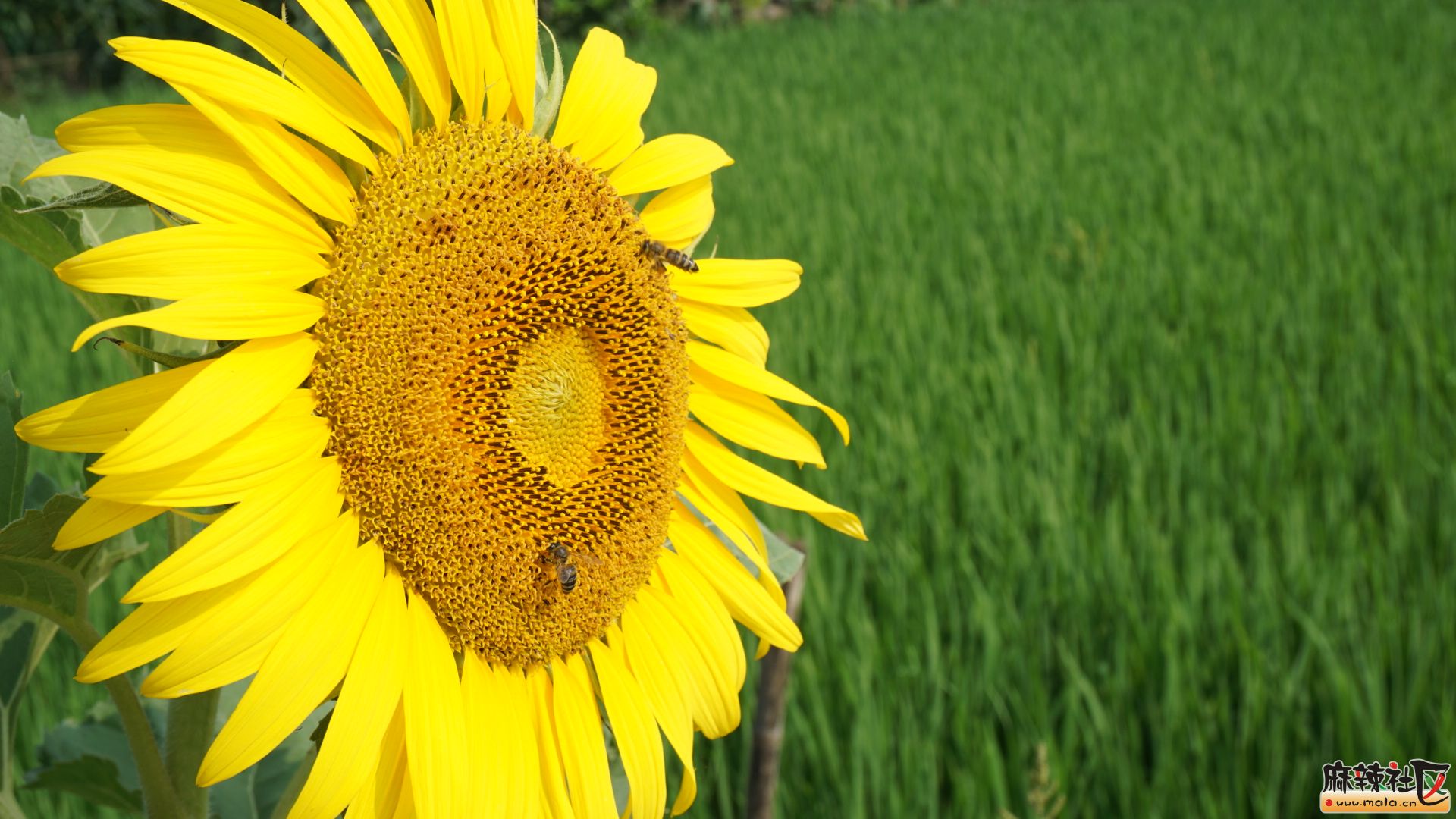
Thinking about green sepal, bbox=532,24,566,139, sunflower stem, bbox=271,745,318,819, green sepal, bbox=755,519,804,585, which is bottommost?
sunflower stem, bbox=271,745,318,819

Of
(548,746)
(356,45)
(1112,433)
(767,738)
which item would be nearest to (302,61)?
(356,45)

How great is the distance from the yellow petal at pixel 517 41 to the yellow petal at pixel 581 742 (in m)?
0.40

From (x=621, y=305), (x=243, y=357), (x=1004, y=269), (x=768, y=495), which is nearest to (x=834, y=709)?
(x=768, y=495)

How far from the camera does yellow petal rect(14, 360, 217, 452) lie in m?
0.59

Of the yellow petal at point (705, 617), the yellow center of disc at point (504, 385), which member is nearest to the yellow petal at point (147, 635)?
the yellow center of disc at point (504, 385)

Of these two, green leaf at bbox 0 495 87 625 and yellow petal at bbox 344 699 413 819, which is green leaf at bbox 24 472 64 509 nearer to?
green leaf at bbox 0 495 87 625

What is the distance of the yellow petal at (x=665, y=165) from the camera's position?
87cm

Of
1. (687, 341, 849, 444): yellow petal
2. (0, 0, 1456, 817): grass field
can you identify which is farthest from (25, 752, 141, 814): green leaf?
(0, 0, 1456, 817): grass field

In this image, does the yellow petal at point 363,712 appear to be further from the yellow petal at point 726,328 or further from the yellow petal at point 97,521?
the yellow petal at point 726,328

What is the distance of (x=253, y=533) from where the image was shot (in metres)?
0.62

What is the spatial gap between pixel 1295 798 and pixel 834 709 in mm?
763

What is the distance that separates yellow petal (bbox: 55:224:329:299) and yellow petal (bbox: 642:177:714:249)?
320 millimetres

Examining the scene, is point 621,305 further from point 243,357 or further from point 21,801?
point 21,801

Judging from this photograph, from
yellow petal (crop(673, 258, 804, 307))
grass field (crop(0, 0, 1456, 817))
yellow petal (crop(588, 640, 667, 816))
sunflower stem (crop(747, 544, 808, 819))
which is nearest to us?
yellow petal (crop(588, 640, 667, 816))
